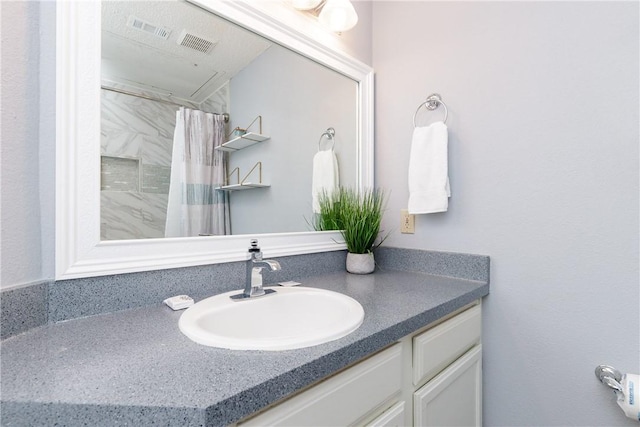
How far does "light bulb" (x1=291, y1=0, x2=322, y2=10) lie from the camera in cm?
119

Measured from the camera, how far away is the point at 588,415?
3.13 ft

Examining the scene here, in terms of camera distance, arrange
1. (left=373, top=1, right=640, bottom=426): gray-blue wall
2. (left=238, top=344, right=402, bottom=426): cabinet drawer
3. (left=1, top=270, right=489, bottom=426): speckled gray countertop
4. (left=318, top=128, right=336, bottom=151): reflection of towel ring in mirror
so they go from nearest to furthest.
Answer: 1. (left=1, top=270, right=489, bottom=426): speckled gray countertop
2. (left=238, top=344, right=402, bottom=426): cabinet drawer
3. (left=373, top=1, right=640, bottom=426): gray-blue wall
4. (left=318, top=128, right=336, bottom=151): reflection of towel ring in mirror

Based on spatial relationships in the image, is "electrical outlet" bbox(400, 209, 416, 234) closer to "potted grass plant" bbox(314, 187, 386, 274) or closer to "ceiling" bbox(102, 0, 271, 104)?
"potted grass plant" bbox(314, 187, 386, 274)

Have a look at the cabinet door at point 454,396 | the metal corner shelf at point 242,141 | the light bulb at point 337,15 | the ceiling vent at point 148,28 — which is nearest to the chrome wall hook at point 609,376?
the cabinet door at point 454,396

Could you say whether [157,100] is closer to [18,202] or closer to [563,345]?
[18,202]

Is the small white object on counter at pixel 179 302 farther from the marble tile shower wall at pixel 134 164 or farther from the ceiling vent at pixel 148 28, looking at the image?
the ceiling vent at pixel 148 28

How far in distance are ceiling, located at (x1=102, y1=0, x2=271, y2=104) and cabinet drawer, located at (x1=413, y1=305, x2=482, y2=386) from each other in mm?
1041

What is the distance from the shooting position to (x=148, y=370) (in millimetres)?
505

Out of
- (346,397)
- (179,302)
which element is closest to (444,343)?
(346,397)

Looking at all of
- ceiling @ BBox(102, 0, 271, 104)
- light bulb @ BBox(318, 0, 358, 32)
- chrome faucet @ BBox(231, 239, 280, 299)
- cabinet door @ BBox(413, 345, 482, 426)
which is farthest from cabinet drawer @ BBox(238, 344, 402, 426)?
light bulb @ BBox(318, 0, 358, 32)

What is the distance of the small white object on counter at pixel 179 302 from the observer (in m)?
0.82

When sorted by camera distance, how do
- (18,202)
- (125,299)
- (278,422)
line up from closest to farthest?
(278,422) → (18,202) → (125,299)

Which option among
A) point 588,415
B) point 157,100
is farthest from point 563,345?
point 157,100

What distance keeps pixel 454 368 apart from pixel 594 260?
55 centimetres
